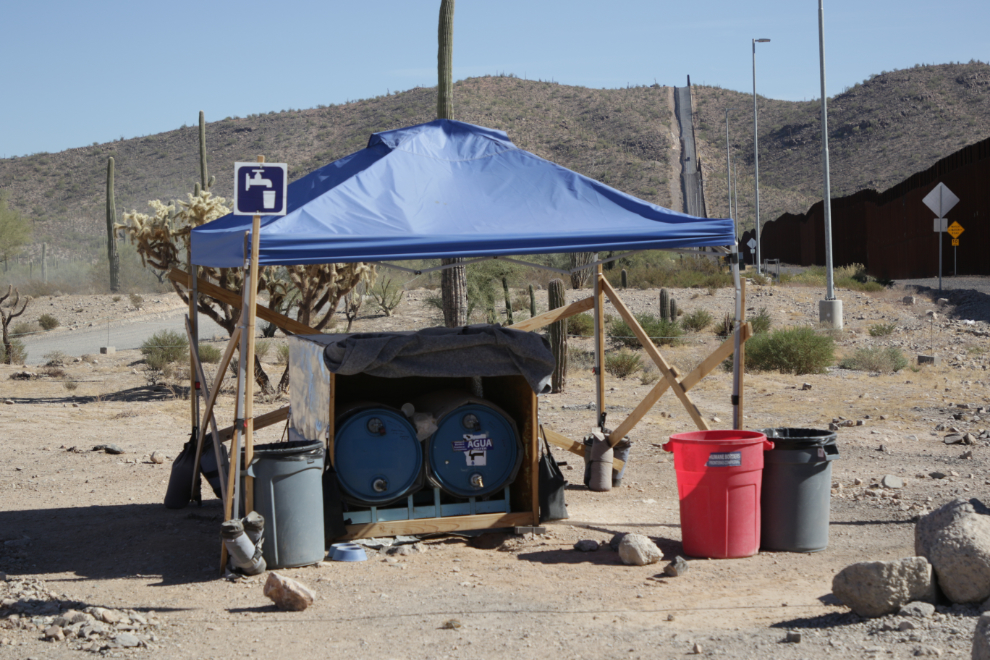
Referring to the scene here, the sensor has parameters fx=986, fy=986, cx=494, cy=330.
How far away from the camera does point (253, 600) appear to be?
227 inches

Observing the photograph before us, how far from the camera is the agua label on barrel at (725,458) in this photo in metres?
6.32

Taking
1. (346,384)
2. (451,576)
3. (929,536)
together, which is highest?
(346,384)

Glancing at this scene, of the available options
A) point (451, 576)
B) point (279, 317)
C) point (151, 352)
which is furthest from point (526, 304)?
point (451, 576)

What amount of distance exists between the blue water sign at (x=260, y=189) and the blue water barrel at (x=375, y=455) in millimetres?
1622

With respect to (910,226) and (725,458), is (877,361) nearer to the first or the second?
(725,458)

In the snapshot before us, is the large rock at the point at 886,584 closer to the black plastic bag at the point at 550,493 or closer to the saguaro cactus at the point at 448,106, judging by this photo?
the black plastic bag at the point at 550,493

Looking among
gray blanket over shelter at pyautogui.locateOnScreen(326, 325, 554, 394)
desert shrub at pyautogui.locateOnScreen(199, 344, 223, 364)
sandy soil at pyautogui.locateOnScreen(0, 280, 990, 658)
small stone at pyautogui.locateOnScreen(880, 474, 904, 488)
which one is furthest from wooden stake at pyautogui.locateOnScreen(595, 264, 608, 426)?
desert shrub at pyautogui.locateOnScreen(199, 344, 223, 364)

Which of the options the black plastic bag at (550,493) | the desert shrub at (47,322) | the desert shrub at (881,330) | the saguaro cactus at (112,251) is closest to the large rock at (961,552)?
the black plastic bag at (550,493)

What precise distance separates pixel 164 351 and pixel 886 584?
56.5 ft

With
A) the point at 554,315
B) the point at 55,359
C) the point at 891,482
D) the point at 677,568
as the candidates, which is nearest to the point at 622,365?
the point at 554,315

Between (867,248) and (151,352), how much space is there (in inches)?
1351

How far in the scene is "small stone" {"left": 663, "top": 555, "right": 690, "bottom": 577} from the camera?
613 cm

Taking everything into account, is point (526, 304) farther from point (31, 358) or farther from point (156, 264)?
point (156, 264)

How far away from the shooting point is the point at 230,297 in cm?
868
